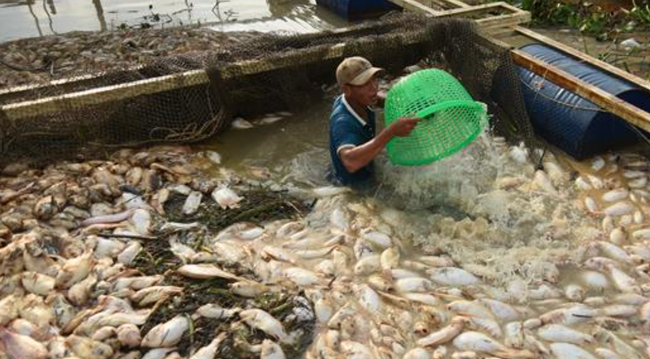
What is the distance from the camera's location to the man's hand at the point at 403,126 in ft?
12.4

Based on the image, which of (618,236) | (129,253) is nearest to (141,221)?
(129,253)

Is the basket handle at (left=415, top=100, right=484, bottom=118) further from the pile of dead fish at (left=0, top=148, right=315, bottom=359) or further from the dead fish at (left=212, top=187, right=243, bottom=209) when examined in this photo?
the dead fish at (left=212, top=187, right=243, bottom=209)

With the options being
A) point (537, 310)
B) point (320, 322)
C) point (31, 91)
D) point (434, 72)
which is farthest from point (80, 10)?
point (537, 310)

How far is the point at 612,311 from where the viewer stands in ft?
Answer: 11.5

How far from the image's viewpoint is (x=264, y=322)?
3.35 meters

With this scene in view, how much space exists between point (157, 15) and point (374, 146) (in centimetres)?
713

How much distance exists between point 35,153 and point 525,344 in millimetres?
4309

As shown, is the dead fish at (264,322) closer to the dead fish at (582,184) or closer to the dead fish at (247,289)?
the dead fish at (247,289)

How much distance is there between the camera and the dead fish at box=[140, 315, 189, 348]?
3234 mm

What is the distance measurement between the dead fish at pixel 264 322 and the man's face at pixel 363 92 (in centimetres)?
175

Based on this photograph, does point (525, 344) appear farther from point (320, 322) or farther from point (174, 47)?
point (174, 47)

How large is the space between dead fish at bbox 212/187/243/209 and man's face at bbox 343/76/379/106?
1.23 metres

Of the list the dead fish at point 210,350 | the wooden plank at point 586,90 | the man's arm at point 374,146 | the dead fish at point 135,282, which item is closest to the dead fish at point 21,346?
the dead fish at point 135,282

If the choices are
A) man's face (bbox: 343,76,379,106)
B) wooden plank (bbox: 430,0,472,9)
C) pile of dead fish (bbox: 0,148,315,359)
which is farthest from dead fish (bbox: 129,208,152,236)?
wooden plank (bbox: 430,0,472,9)
